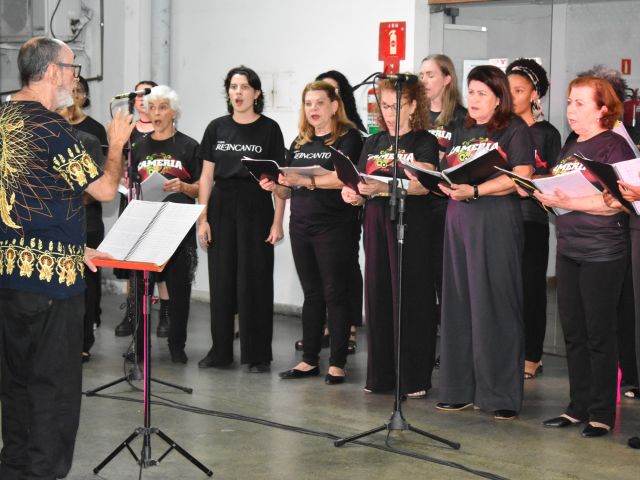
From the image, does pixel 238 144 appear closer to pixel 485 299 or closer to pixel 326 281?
pixel 326 281

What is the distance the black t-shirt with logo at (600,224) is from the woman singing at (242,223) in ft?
6.70

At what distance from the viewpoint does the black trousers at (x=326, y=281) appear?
591 centimetres

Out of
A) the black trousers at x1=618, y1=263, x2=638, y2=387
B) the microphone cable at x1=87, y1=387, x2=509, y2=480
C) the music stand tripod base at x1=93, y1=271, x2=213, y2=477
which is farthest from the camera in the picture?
the black trousers at x1=618, y1=263, x2=638, y2=387

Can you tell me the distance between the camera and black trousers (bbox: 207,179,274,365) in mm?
6254

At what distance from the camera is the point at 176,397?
18.4 ft

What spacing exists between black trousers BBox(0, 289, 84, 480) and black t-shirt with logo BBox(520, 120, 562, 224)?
3210 millimetres

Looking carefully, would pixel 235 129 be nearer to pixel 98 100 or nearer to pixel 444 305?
pixel 444 305

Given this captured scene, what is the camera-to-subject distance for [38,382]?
362 centimetres

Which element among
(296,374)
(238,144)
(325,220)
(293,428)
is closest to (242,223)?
(238,144)

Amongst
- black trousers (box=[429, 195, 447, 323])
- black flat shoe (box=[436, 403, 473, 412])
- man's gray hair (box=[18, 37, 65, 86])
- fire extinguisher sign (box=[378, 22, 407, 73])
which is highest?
fire extinguisher sign (box=[378, 22, 407, 73])

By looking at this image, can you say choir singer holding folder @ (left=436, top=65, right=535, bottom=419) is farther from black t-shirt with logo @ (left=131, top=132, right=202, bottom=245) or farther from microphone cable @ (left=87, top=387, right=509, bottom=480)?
black t-shirt with logo @ (left=131, top=132, right=202, bottom=245)

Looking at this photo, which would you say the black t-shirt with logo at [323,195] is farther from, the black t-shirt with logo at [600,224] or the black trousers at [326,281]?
the black t-shirt with logo at [600,224]

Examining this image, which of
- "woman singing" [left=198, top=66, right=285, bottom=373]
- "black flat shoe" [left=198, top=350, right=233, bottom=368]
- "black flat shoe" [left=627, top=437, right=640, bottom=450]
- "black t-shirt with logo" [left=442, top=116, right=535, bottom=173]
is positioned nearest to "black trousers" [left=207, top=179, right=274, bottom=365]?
"woman singing" [left=198, top=66, right=285, bottom=373]

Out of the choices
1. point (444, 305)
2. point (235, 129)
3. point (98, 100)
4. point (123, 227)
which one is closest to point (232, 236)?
point (235, 129)
